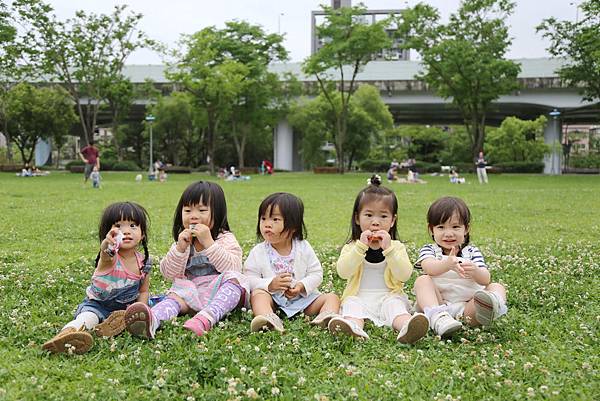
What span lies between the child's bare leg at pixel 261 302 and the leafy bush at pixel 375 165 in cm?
5157

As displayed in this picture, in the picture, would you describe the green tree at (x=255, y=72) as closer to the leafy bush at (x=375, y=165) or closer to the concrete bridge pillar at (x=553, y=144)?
the leafy bush at (x=375, y=165)

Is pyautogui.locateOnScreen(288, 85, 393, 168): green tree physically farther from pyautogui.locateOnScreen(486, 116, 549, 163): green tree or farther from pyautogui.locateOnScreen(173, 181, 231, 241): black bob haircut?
pyautogui.locateOnScreen(173, 181, 231, 241): black bob haircut

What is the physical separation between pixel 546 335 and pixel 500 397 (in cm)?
146

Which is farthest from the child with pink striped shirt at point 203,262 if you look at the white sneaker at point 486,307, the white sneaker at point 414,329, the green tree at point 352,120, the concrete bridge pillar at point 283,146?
the concrete bridge pillar at point 283,146

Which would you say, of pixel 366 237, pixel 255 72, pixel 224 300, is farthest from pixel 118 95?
pixel 366 237

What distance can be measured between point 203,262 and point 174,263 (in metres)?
0.28

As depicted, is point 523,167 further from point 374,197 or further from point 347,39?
point 374,197

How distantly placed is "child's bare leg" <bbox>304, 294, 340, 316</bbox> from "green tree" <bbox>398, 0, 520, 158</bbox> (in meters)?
35.9

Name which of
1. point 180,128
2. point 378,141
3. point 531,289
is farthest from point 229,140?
point 531,289

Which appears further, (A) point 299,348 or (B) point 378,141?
(B) point 378,141

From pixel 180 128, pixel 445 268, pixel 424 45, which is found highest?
pixel 424 45

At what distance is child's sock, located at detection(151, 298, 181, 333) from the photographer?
14.9ft

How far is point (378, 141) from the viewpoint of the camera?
198 feet

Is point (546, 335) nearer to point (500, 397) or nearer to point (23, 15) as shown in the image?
point (500, 397)
